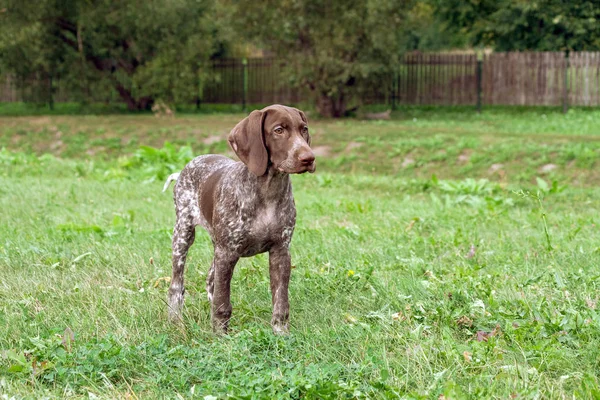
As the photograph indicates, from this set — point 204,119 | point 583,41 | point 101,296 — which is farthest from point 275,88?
point 101,296

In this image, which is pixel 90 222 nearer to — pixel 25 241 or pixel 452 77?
pixel 25 241

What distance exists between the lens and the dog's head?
4.66 metres

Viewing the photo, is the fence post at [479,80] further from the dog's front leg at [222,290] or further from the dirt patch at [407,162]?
the dog's front leg at [222,290]

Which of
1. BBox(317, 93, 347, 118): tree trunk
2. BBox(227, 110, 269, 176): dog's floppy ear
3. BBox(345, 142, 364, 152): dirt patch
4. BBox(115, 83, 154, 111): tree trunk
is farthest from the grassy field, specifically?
BBox(115, 83, 154, 111): tree trunk

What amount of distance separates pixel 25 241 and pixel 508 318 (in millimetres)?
4779

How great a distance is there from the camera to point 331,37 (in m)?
23.7

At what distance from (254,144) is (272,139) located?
12 cm

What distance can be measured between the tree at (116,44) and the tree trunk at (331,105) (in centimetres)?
442

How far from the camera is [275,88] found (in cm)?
2919

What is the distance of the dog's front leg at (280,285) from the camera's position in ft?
16.4

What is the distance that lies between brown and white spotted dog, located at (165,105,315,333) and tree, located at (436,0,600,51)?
2650cm

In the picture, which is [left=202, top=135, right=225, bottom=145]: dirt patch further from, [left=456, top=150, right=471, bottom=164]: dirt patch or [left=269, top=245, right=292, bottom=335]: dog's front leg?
[left=269, top=245, right=292, bottom=335]: dog's front leg

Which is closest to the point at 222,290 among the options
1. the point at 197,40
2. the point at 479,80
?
the point at 197,40

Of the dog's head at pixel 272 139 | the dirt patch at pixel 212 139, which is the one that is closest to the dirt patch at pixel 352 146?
the dirt patch at pixel 212 139
